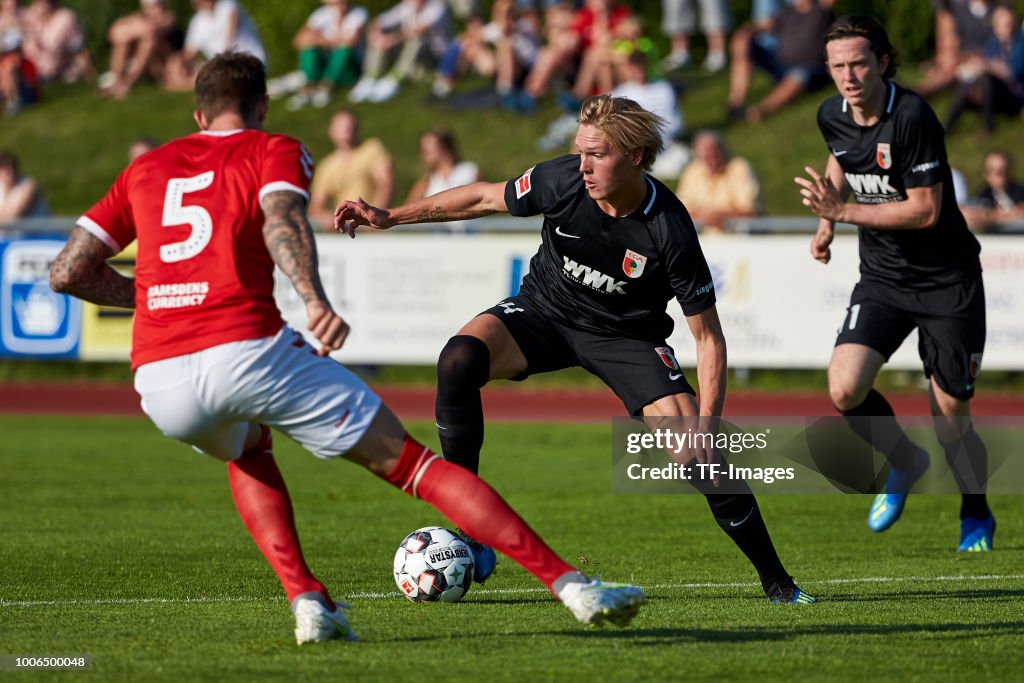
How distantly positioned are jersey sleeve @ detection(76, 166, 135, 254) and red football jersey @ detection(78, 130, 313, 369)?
0.29 ft

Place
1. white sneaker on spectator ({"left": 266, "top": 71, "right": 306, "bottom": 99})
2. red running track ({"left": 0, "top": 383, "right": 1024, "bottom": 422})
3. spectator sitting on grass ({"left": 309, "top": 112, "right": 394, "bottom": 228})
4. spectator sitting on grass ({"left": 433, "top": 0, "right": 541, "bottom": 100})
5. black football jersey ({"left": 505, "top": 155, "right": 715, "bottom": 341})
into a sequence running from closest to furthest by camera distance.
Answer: black football jersey ({"left": 505, "top": 155, "right": 715, "bottom": 341}) → red running track ({"left": 0, "top": 383, "right": 1024, "bottom": 422}) → spectator sitting on grass ({"left": 309, "top": 112, "right": 394, "bottom": 228}) → spectator sitting on grass ({"left": 433, "top": 0, "right": 541, "bottom": 100}) → white sneaker on spectator ({"left": 266, "top": 71, "right": 306, "bottom": 99})

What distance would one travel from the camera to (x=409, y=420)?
15.1 m

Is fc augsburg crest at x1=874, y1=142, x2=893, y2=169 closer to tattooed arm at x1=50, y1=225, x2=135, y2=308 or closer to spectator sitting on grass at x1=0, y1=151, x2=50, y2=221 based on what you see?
tattooed arm at x1=50, y1=225, x2=135, y2=308

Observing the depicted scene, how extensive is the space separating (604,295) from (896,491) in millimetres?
2943

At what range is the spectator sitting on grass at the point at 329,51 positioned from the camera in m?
25.0

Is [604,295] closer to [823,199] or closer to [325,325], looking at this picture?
[823,199]

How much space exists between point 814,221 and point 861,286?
26.9 feet

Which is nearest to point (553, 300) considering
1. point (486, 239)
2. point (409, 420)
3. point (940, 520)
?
point (940, 520)

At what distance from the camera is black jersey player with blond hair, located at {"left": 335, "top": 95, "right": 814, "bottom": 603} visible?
20.9 feet

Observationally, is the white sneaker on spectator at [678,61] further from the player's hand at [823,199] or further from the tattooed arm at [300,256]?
the tattooed arm at [300,256]

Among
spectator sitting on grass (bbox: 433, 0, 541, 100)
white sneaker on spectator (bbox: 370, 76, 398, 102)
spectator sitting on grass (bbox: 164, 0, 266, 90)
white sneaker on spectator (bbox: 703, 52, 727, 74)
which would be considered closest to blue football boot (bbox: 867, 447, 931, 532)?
spectator sitting on grass (bbox: 433, 0, 541, 100)

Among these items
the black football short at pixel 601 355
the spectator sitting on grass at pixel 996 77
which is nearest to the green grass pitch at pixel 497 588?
the black football short at pixel 601 355

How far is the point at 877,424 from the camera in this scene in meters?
8.59

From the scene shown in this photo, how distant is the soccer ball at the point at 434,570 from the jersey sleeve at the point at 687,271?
146 cm
